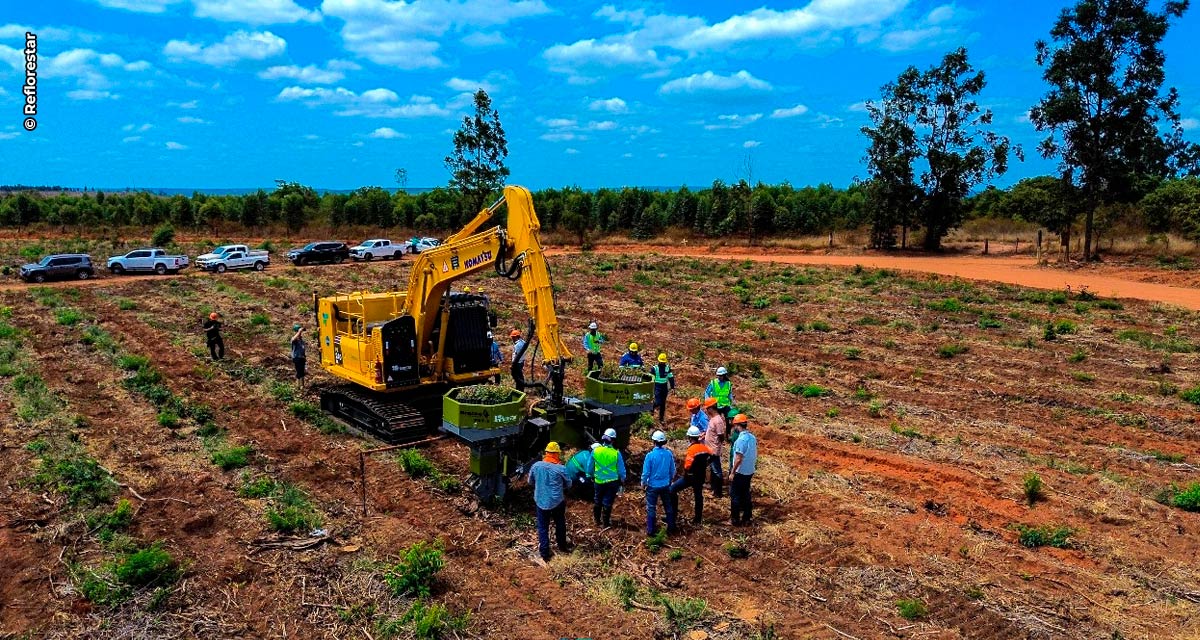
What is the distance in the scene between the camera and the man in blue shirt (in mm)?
11156

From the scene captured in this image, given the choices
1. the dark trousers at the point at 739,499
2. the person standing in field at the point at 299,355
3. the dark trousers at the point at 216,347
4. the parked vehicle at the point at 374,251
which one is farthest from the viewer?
the parked vehicle at the point at 374,251

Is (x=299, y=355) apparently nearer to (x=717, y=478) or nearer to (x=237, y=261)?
(x=717, y=478)

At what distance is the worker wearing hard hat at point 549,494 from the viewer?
10562mm

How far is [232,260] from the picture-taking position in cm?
4766

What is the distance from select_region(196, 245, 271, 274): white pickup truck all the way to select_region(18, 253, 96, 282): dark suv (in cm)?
588

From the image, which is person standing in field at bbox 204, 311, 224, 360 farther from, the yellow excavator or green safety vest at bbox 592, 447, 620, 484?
green safety vest at bbox 592, 447, 620, 484

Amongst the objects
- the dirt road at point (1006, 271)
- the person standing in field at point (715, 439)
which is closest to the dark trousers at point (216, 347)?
the person standing in field at point (715, 439)

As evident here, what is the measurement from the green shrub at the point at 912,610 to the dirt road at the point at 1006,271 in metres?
27.9

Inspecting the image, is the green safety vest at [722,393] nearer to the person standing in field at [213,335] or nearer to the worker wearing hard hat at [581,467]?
the worker wearing hard hat at [581,467]

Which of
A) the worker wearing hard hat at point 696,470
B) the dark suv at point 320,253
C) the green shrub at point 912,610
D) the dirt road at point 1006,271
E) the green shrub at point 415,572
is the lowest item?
the green shrub at point 912,610

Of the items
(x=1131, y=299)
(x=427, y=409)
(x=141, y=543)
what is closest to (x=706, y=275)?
(x=1131, y=299)

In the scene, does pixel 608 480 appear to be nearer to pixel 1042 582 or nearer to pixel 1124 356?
pixel 1042 582

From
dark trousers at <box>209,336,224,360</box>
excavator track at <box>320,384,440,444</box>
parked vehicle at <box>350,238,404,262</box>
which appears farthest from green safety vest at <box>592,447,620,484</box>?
parked vehicle at <box>350,238,404,262</box>

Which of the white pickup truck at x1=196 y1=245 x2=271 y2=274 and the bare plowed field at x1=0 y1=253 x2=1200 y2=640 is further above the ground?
the white pickup truck at x1=196 y1=245 x2=271 y2=274
